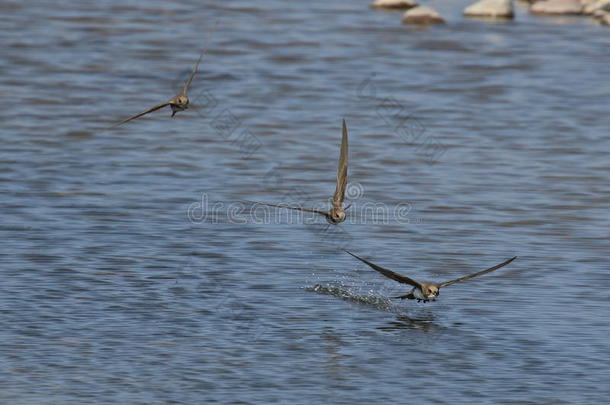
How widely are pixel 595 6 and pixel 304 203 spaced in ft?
49.2

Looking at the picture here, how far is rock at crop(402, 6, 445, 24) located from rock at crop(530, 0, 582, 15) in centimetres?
251

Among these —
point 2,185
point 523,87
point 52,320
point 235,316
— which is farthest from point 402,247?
point 523,87

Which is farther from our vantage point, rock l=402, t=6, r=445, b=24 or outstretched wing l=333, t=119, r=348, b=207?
rock l=402, t=6, r=445, b=24

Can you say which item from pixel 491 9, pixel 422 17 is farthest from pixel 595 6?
pixel 422 17

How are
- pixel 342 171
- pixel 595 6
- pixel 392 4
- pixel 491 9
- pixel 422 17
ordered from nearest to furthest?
pixel 342 171, pixel 422 17, pixel 491 9, pixel 595 6, pixel 392 4

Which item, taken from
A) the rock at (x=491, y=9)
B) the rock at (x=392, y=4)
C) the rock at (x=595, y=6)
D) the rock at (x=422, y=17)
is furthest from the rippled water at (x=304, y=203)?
the rock at (x=392, y=4)

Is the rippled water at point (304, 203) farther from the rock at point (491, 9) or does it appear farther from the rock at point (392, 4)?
the rock at point (392, 4)

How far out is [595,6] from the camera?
29.2 metres

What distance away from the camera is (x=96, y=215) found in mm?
15742

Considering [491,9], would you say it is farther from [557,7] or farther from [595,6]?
[595,6]

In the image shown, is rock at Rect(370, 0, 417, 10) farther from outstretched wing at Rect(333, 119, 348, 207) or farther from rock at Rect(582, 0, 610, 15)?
outstretched wing at Rect(333, 119, 348, 207)

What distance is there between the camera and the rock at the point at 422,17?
92.1 ft

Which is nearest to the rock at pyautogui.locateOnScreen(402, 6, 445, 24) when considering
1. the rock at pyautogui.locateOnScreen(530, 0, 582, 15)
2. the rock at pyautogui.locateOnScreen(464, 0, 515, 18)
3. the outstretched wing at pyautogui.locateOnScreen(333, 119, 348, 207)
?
the rock at pyautogui.locateOnScreen(464, 0, 515, 18)

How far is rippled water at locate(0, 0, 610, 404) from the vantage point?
11.1 meters
